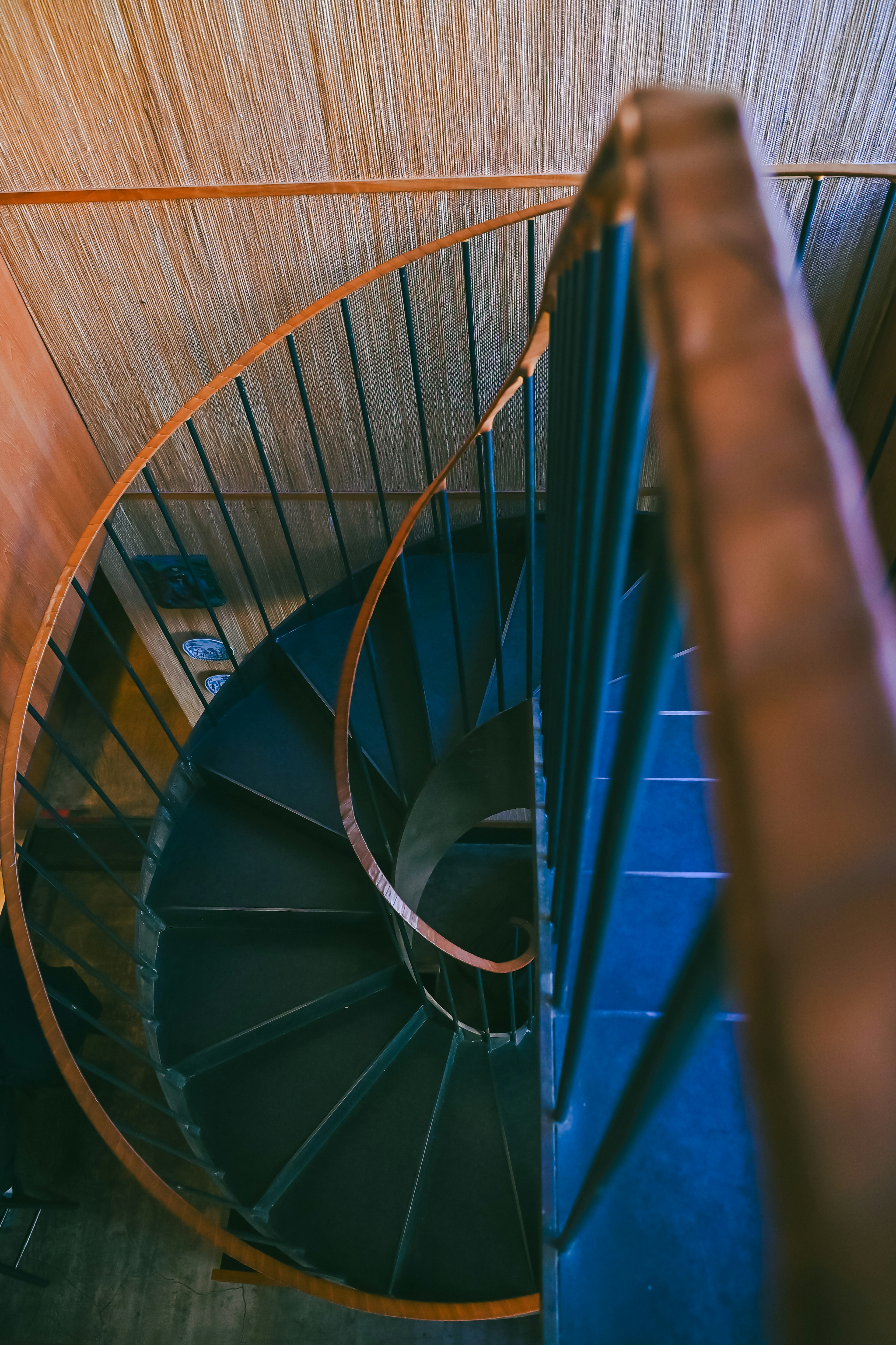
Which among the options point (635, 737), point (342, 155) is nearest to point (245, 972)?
point (635, 737)

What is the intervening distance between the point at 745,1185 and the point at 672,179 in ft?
3.66

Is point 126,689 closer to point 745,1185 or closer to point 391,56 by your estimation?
point 391,56

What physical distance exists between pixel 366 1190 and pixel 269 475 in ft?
7.88

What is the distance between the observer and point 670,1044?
1.51 feet

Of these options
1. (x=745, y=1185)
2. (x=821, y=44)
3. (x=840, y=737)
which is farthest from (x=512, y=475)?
(x=840, y=737)

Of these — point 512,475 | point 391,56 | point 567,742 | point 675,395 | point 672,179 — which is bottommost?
point 675,395

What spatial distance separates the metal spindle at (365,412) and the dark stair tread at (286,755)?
884 mm

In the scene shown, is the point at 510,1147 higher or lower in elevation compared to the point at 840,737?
lower

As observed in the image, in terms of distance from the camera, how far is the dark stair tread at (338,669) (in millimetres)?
3186

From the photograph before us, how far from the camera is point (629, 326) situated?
25.1 inches

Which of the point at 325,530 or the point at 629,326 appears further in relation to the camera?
the point at 325,530

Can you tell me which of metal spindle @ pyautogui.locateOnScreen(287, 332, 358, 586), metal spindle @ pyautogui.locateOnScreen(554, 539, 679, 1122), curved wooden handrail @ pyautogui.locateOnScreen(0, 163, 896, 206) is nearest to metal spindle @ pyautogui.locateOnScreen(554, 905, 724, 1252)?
metal spindle @ pyautogui.locateOnScreen(554, 539, 679, 1122)

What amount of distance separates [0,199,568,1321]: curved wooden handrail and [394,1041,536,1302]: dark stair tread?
8.8 inches

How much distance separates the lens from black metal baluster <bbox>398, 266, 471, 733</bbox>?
258 cm
